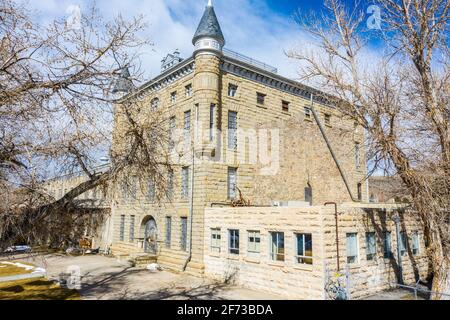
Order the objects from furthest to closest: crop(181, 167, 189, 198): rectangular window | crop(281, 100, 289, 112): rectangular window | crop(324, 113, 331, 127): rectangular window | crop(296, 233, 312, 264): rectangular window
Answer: crop(324, 113, 331, 127): rectangular window, crop(281, 100, 289, 112): rectangular window, crop(181, 167, 189, 198): rectangular window, crop(296, 233, 312, 264): rectangular window

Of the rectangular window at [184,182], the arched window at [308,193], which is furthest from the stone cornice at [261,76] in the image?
the rectangular window at [184,182]

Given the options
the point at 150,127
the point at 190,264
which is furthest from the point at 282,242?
the point at 150,127

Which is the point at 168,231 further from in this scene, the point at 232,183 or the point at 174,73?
the point at 174,73

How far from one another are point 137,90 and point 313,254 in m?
11.9

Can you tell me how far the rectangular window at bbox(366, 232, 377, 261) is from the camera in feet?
57.5

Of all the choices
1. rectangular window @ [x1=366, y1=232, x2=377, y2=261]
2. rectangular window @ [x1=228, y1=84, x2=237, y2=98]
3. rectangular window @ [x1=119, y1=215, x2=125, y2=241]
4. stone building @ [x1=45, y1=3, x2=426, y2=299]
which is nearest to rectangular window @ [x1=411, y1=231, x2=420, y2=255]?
stone building @ [x1=45, y1=3, x2=426, y2=299]

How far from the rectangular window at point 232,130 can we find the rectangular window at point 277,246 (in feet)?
27.3

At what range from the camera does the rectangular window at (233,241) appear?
19.8m

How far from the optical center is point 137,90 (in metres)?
7.48

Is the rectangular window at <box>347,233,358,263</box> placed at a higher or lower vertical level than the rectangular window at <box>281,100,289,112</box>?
lower

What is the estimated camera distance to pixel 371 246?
17.8 meters

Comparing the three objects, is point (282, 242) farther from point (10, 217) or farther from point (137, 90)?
point (10, 217)

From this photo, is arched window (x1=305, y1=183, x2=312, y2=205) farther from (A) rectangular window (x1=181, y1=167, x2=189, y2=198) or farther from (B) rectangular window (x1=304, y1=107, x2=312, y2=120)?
(A) rectangular window (x1=181, y1=167, x2=189, y2=198)

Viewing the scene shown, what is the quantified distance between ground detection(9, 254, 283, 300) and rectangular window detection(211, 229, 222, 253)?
203cm
